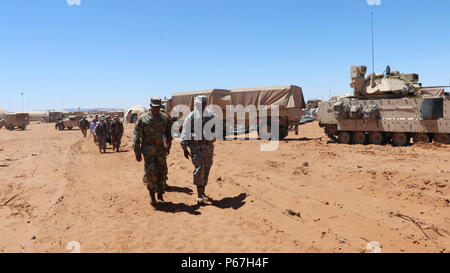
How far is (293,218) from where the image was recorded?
16.4 feet

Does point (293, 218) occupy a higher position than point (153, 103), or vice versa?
point (153, 103)

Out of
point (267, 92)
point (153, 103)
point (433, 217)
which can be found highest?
point (267, 92)

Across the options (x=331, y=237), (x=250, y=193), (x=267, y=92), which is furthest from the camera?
(x=267, y=92)

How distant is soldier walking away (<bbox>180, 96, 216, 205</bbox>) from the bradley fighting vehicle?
11131 millimetres

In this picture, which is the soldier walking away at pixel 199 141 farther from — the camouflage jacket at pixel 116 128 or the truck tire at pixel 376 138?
the truck tire at pixel 376 138

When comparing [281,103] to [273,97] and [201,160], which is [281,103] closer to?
[273,97]

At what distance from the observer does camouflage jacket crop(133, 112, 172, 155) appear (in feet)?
18.3

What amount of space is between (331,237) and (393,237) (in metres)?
0.86

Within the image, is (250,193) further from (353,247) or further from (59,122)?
(59,122)

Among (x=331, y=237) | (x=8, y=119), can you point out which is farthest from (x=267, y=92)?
(x=8, y=119)

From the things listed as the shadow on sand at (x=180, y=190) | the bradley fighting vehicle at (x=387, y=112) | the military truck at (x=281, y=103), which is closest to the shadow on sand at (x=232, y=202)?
the shadow on sand at (x=180, y=190)

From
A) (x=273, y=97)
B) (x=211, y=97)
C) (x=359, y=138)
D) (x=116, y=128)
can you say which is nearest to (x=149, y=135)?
(x=116, y=128)

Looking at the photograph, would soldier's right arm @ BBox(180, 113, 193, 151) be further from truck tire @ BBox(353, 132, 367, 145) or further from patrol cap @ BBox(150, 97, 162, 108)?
truck tire @ BBox(353, 132, 367, 145)

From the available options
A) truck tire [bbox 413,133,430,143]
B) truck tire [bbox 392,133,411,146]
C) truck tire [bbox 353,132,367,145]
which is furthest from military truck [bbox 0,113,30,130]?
truck tire [bbox 413,133,430,143]
